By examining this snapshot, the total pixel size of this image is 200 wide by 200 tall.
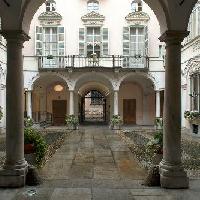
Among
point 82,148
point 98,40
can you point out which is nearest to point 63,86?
point 98,40

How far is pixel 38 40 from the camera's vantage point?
25.6m

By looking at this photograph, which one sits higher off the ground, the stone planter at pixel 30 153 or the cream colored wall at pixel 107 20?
the cream colored wall at pixel 107 20

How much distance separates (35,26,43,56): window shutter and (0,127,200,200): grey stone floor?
48.7 feet

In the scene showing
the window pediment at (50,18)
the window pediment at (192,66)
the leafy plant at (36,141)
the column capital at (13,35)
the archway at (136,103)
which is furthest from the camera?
the archway at (136,103)

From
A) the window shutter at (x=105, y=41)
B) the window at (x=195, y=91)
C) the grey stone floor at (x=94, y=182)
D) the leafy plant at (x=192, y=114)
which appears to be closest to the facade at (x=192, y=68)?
the window at (x=195, y=91)

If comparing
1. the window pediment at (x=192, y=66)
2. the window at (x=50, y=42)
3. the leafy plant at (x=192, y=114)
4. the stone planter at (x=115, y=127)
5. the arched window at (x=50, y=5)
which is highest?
the arched window at (x=50, y=5)

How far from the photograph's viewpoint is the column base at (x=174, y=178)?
269 inches

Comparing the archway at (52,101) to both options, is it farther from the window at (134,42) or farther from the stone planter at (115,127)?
the window at (134,42)

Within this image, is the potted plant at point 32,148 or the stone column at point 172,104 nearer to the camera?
the stone column at point 172,104

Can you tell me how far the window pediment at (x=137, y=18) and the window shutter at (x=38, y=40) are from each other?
639 centimetres

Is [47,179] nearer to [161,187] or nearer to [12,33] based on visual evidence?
[161,187]

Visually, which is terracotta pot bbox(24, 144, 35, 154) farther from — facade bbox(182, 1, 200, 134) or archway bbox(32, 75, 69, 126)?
archway bbox(32, 75, 69, 126)

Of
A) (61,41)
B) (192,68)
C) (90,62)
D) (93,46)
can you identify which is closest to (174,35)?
(192,68)

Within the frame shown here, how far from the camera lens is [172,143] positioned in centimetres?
708
